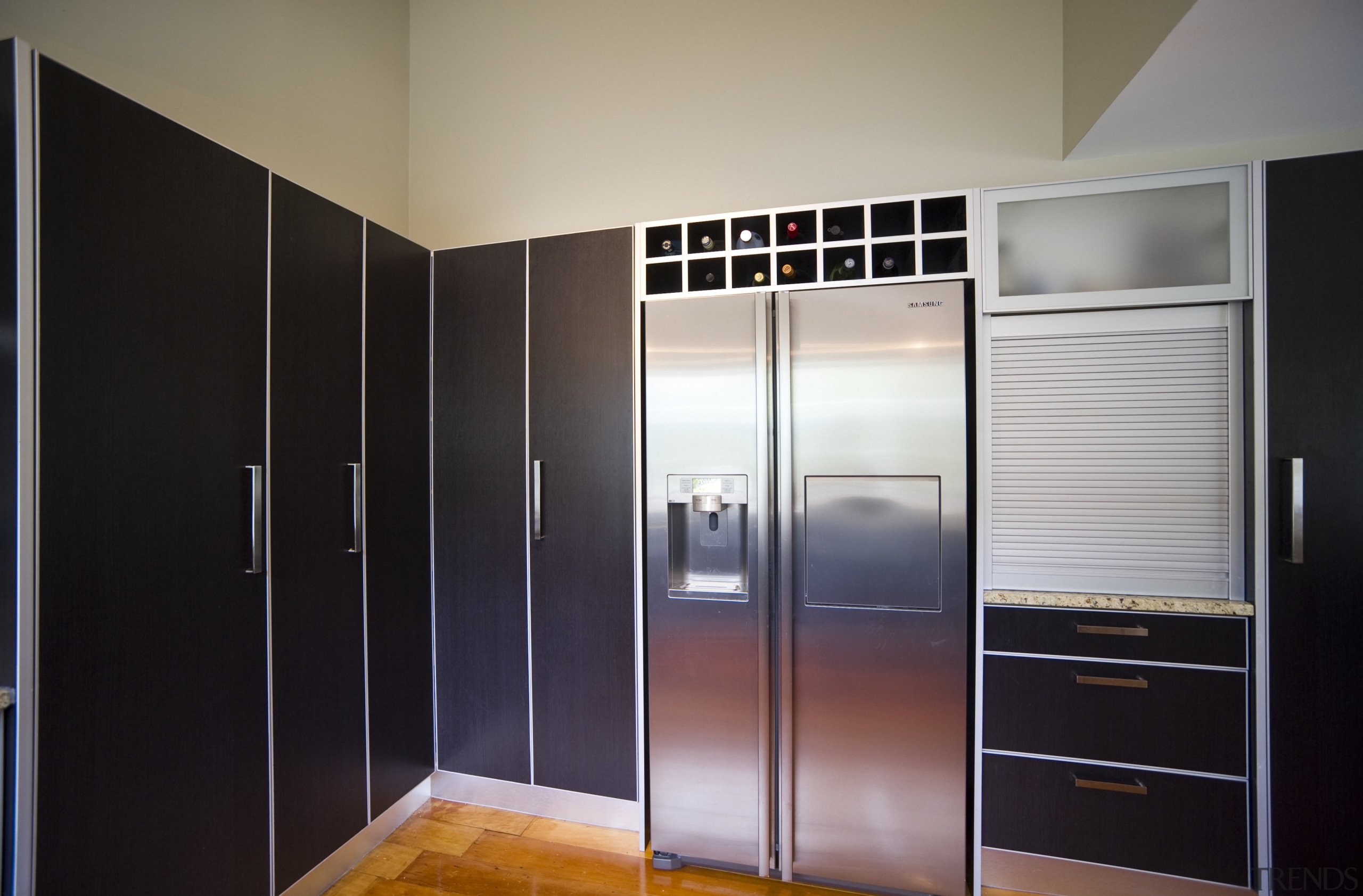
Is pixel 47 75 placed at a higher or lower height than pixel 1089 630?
higher

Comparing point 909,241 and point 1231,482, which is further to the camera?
point 909,241

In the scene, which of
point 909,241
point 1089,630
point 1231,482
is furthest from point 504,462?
point 1231,482

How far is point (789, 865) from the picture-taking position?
75.9 inches

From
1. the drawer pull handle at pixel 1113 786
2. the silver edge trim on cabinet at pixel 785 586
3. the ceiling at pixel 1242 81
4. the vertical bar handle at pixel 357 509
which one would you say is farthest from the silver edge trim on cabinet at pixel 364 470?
the ceiling at pixel 1242 81

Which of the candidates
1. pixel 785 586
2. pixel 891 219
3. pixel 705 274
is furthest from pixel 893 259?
pixel 785 586

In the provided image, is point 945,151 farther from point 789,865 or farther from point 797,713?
point 789,865

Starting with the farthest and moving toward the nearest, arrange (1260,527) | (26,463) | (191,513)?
1. (1260,527)
2. (191,513)
3. (26,463)

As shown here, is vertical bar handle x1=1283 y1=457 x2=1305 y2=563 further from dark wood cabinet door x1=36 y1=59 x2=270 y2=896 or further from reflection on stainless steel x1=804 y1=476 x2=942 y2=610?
dark wood cabinet door x1=36 y1=59 x2=270 y2=896

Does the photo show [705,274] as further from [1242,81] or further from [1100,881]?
A: [1100,881]

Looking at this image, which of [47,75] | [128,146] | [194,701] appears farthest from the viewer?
[194,701]

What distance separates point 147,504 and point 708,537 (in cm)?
150

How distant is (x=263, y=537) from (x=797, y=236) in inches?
73.6

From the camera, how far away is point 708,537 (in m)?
2.04

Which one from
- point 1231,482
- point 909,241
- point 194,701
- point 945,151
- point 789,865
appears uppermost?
point 945,151
